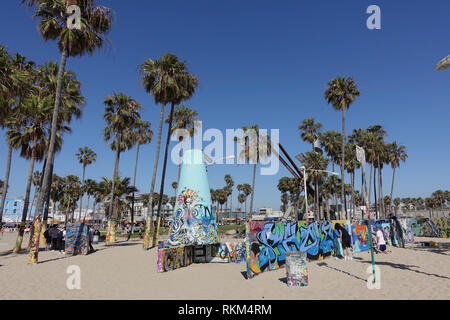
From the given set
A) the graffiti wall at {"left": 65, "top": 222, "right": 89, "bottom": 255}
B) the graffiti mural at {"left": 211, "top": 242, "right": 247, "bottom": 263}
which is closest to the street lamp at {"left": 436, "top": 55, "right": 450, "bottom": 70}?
the graffiti mural at {"left": 211, "top": 242, "right": 247, "bottom": 263}

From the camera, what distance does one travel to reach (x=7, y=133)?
69.3ft

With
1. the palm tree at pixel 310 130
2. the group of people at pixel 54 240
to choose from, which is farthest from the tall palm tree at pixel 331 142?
the group of people at pixel 54 240

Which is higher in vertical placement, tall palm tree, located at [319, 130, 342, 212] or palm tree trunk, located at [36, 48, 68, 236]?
tall palm tree, located at [319, 130, 342, 212]

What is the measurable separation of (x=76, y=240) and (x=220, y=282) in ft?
39.7

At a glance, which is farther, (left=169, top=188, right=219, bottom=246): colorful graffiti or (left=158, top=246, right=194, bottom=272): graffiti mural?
(left=169, top=188, right=219, bottom=246): colorful graffiti

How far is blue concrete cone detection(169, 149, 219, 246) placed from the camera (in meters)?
14.5

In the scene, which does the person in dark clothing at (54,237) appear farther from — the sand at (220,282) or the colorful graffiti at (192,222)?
the colorful graffiti at (192,222)

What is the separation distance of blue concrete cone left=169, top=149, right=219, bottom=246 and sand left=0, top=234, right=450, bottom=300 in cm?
179

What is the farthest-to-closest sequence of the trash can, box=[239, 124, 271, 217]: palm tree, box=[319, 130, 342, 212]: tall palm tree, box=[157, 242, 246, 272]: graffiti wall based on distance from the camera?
box=[319, 130, 342, 212]: tall palm tree
box=[239, 124, 271, 217]: palm tree
box=[157, 242, 246, 272]: graffiti wall
the trash can

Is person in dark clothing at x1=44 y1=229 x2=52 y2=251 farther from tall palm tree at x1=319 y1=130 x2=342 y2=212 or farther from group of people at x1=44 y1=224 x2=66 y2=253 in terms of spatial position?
tall palm tree at x1=319 y1=130 x2=342 y2=212

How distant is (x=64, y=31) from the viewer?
49.0ft

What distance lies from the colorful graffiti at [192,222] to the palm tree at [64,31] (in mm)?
7059

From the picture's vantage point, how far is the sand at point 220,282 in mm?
7645
